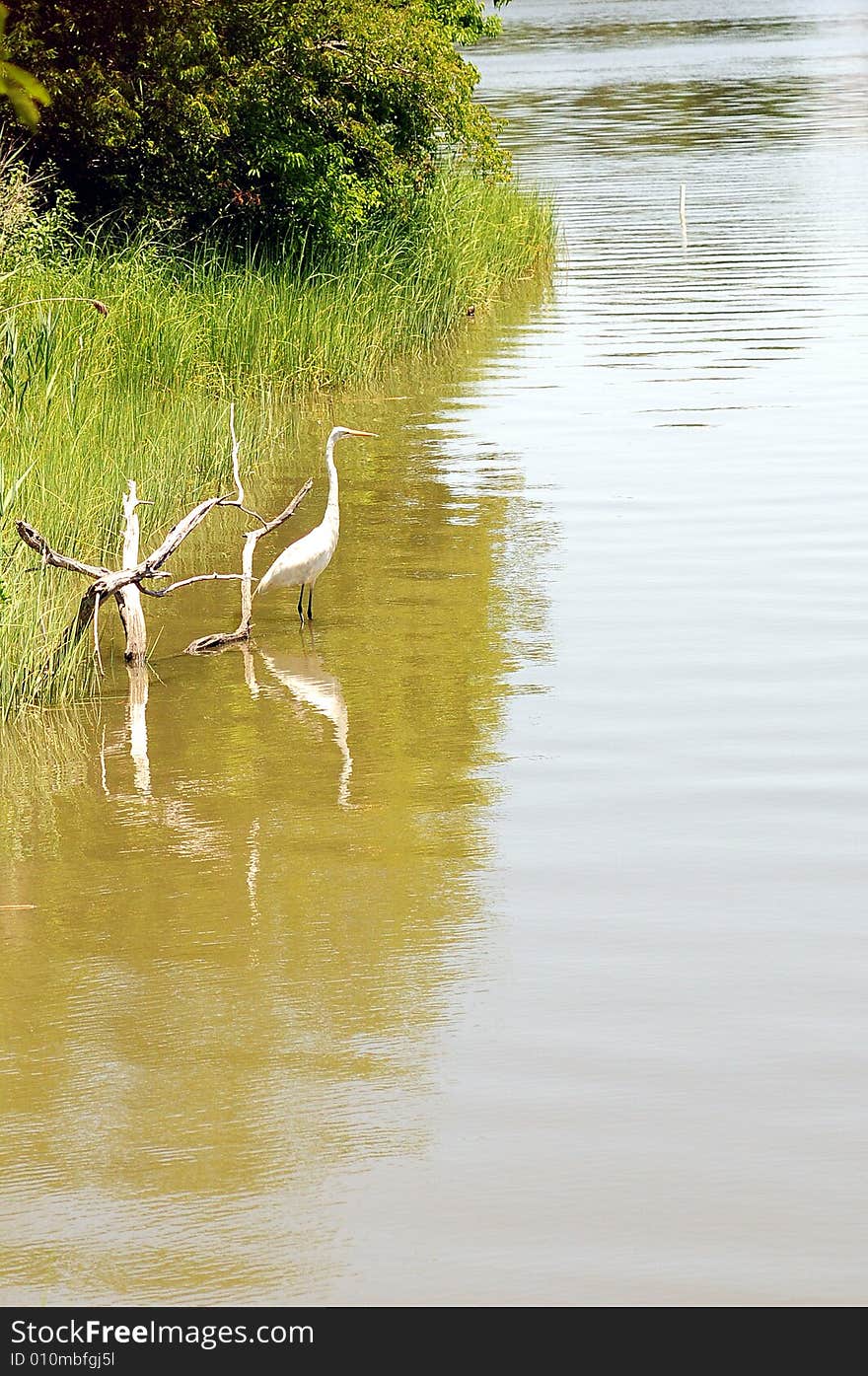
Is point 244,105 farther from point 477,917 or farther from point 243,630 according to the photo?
point 477,917

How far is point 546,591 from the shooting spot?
34.9 feet

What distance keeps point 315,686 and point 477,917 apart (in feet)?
9.73

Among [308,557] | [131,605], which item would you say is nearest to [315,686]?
[131,605]

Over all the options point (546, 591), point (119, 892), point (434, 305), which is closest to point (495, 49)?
point (434, 305)

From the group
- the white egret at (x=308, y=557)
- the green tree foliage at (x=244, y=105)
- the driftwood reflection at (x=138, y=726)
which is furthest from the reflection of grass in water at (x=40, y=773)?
the green tree foliage at (x=244, y=105)

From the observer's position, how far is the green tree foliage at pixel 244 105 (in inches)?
633

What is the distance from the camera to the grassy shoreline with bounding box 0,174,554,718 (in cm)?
1015

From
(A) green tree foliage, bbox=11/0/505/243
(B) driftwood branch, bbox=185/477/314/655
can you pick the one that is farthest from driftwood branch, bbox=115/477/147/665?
(A) green tree foliage, bbox=11/0/505/243

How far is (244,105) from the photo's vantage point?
16312mm

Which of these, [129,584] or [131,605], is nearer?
[129,584]

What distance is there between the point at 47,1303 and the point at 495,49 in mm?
68735

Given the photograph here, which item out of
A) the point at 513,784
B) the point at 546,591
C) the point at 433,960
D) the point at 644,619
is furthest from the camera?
the point at 546,591

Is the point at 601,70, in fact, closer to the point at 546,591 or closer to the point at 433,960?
the point at 546,591
